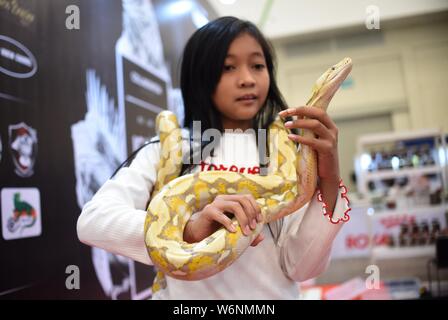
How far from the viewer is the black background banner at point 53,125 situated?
1546 mm

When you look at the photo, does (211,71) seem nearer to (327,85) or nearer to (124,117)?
(327,85)

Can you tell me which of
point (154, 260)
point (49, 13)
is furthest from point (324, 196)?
point (49, 13)

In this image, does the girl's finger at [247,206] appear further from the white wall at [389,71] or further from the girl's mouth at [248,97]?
the white wall at [389,71]

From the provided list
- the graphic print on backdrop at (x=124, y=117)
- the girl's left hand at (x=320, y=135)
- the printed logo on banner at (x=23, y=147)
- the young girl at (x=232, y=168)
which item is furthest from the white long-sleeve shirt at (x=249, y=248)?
the graphic print on backdrop at (x=124, y=117)

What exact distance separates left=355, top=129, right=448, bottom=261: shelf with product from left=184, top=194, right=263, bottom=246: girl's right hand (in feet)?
11.9

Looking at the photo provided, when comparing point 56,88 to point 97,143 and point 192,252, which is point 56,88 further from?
point 192,252

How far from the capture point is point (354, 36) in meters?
7.81

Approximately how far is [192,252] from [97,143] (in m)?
1.42

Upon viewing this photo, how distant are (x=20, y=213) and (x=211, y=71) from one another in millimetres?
1061

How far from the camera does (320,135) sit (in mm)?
786

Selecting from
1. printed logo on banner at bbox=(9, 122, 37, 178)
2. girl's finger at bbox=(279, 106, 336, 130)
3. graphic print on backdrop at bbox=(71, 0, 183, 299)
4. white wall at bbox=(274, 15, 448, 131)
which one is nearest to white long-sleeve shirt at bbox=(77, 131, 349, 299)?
girl's finger at bbox=(279, 106, 336, 130)

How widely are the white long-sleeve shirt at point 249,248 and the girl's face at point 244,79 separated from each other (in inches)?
4.0

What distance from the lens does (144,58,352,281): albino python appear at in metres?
0.77

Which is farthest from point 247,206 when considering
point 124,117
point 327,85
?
point 124,117
